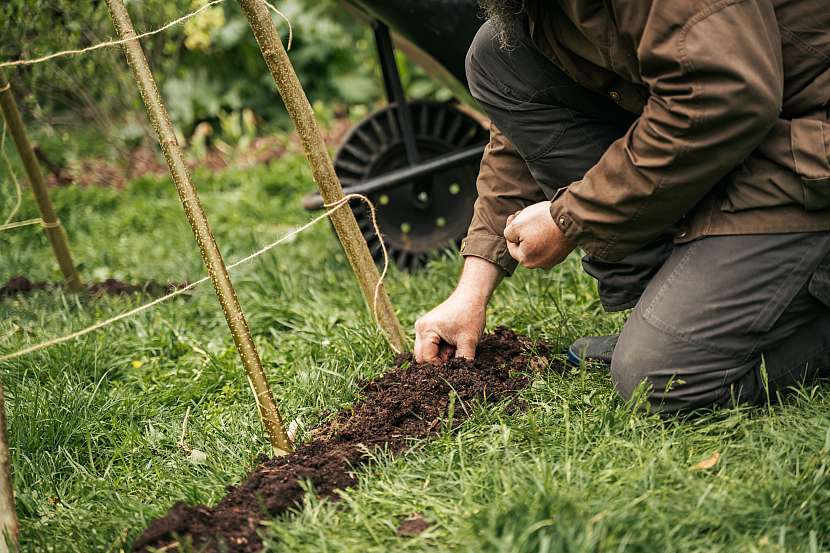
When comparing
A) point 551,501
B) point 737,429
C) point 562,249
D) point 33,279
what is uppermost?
point 33,279

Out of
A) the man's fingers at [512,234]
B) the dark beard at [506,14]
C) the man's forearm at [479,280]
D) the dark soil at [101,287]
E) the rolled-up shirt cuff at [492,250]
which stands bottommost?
the man's forearm at [479,280]

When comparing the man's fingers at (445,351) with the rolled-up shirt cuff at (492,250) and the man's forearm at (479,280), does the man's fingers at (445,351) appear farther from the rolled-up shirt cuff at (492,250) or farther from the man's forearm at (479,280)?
the rolled-up shirt cuff at (492,250)

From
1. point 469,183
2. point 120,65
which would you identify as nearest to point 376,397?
point 469,183

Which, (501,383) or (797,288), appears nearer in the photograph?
(797,288)

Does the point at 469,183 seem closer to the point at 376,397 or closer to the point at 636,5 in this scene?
the point at 376,397

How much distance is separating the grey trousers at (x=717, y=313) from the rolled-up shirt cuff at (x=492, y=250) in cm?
33

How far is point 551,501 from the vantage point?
167 cm

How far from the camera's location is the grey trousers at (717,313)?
204 centimetres

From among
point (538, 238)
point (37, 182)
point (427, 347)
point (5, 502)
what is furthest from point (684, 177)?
point (37, 182)

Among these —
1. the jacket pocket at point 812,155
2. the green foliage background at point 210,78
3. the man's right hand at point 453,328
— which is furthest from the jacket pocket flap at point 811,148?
the green foliage background at point 210,78

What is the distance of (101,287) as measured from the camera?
3.74 m

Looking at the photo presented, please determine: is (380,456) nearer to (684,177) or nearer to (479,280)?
(479,280)

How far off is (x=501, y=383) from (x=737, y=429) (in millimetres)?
613

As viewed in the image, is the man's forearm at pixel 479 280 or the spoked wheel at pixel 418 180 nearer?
the man's forearm at pixel 479 280
